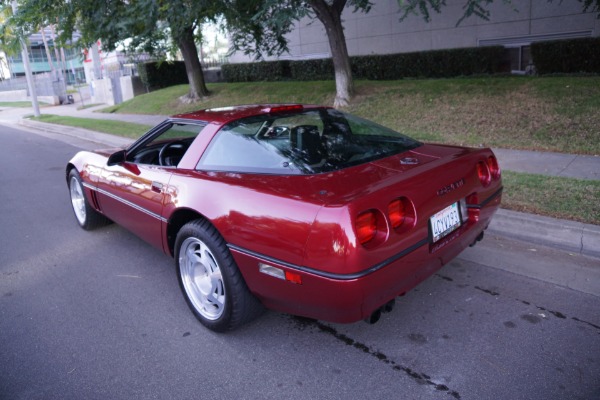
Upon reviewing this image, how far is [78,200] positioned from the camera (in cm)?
550

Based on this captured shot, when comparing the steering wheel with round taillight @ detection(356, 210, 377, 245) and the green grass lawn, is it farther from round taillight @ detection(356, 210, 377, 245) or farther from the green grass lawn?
the green grass lawn

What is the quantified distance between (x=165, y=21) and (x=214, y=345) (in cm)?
976

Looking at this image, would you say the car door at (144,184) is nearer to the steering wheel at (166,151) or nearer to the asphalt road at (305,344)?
the steering wheel at (166,151)

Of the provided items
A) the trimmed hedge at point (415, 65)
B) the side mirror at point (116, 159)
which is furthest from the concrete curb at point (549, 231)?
the trimmed hedge at point (415, 65)

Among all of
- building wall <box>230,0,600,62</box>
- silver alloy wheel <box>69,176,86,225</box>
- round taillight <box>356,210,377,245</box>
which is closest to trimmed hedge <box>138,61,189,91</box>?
building wall <box>230,0,600,62</box>

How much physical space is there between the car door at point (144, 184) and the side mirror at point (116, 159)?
0.03m

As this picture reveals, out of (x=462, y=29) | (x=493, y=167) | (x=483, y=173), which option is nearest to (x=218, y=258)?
(x=483, y=173)

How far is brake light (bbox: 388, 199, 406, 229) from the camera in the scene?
263cm

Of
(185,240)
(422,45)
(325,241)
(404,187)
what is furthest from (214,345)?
(422,45)

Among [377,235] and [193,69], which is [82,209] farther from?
[193,69]

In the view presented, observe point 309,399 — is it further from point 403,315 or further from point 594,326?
point 594,326

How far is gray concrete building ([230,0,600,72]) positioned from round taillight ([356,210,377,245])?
984 cm

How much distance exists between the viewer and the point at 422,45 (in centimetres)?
1631

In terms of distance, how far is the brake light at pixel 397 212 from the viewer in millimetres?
2635
